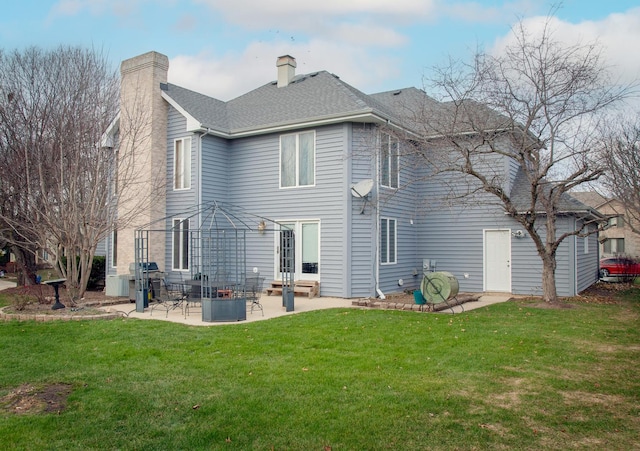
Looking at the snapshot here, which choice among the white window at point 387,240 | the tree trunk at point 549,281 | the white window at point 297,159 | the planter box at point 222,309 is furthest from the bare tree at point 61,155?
the tree trunk at point 549,281

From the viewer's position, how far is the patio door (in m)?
14.4

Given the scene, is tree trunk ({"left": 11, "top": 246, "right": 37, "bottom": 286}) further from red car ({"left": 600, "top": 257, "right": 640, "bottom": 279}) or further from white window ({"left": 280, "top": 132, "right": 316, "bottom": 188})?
red car ({"left": 600, "top": 257, "right": 640, "bottom": 279})

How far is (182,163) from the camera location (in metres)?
15.9

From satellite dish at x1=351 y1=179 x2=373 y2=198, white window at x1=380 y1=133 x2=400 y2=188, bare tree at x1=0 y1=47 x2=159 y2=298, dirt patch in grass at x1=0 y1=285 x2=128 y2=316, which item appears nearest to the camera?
dirt patch in grass at x1=0 y1=285 x2=128 y2=316

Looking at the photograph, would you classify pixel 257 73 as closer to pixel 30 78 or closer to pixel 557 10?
pixel 30 78

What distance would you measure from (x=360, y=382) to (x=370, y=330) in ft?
10.3

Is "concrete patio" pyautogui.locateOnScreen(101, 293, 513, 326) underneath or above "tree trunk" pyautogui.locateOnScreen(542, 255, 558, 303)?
underneath

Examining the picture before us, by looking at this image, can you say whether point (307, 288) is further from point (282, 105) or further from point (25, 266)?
point (25, 266)

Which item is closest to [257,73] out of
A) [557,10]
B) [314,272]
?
[314,272]

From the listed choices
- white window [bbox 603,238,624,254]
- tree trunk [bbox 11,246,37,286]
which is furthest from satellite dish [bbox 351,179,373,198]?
white window [bbox 603,238,624,254]

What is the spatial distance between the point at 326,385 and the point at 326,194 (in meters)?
8.96

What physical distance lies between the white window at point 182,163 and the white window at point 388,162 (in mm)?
5924

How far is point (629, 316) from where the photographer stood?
36.2 ft

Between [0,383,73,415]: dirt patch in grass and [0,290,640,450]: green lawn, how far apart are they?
7 centimetres
